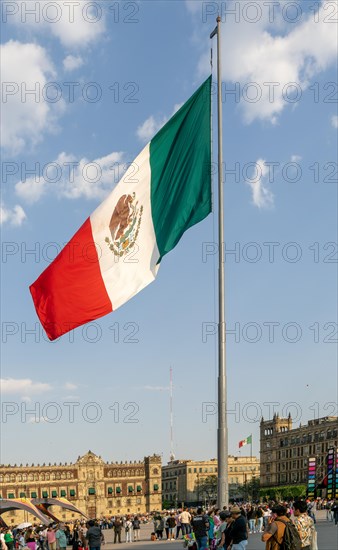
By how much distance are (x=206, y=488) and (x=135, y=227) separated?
180319 mm

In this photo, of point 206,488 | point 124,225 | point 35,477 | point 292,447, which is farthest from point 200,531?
point 206,488

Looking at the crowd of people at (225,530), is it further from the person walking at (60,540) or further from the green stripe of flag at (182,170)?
the green stripe of flag at (182,170)

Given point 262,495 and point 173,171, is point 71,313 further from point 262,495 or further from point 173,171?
point 262,495

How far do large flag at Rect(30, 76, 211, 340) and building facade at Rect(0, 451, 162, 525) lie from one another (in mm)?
149477

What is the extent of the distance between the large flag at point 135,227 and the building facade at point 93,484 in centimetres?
14948

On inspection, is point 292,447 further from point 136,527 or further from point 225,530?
point 225,530

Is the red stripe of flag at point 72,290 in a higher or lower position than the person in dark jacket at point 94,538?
higher

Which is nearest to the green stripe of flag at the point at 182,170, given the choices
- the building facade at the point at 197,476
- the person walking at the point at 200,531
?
the person walking at the point at 200,531

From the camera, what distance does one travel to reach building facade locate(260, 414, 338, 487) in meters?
141

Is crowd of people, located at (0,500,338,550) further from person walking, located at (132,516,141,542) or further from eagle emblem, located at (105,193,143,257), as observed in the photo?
eagle emblem, located at (105,193,143,257)

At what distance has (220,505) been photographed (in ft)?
44.5

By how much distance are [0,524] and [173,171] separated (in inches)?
1240

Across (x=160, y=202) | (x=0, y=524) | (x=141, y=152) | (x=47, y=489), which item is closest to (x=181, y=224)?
(x=160, y=202)

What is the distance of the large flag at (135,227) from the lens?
14125mm
